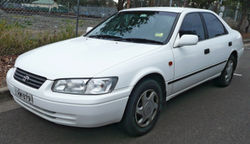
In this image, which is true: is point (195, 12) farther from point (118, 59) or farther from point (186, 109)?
point (118, 59)

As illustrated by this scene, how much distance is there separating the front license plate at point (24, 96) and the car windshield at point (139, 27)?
1.46 metres

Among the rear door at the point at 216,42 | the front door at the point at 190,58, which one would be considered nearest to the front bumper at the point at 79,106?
the front door at the point at 190,58

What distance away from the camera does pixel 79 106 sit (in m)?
2.36

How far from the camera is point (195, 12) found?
4.08m

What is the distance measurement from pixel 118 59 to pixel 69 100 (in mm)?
696

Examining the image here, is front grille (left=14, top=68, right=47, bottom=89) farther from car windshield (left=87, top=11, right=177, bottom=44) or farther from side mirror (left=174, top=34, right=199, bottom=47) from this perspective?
side mirror (left=174, top=34, right=199, bottom=47)

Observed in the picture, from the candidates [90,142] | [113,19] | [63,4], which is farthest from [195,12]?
[63,4]

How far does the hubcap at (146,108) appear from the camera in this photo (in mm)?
2875

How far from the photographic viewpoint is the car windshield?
338 cm

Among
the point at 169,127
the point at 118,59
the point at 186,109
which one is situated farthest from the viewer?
the point at 186,109

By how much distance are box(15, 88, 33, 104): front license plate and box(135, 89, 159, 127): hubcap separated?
1160mm

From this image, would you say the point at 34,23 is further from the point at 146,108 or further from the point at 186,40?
the point at 146,108

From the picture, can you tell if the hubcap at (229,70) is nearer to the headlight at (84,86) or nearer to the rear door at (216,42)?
the rear door at (216,42)

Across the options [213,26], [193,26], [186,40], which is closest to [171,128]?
[186,40]
